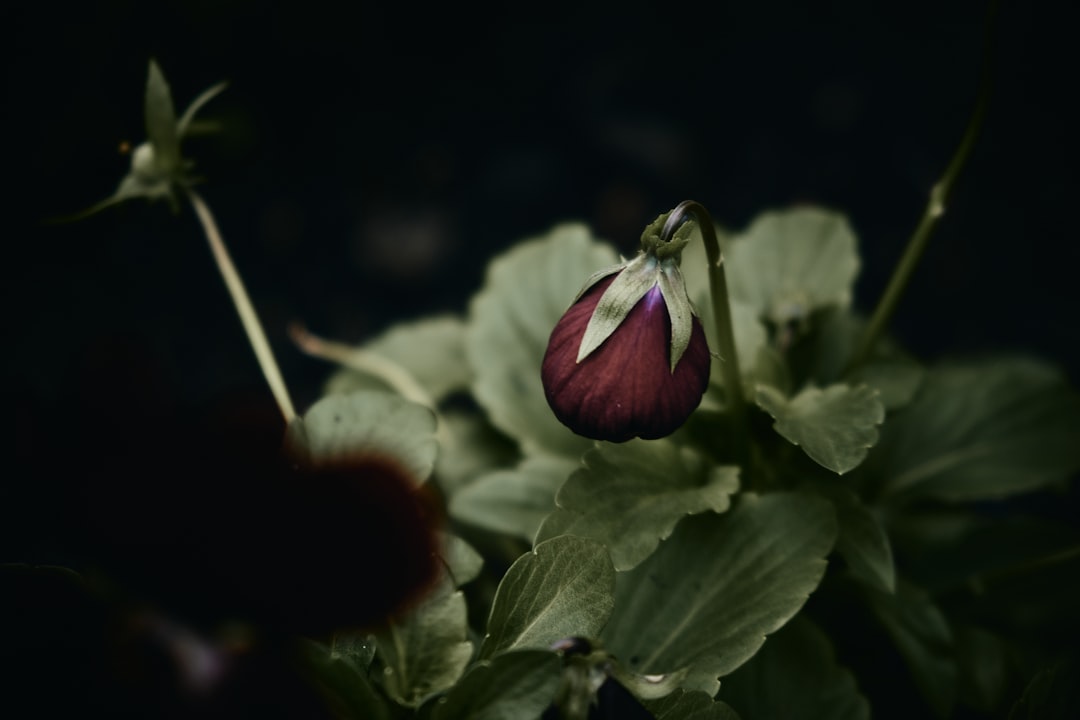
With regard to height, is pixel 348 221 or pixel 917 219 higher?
pixel 348 221

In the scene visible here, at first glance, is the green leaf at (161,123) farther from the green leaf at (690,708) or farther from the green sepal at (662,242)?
the green leaf at (690,708)

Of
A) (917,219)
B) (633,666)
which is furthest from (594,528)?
(917,219)

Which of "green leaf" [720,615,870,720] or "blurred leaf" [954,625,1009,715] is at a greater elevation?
"green leaf" [720,615,870,720]

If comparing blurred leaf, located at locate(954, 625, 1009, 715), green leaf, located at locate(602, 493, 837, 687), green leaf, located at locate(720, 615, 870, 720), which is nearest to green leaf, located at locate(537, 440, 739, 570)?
green leaf, located at locate(602, 493, 837, 687)

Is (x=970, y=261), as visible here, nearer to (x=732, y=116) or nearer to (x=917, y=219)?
(x=917, y=219)

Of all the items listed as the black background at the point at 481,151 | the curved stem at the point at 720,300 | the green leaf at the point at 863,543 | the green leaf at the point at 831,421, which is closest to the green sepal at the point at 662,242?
the curved stem at the point at 720,300

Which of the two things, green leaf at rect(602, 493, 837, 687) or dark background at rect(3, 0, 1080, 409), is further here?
dark background at rect(3, 0, 1080, 409)

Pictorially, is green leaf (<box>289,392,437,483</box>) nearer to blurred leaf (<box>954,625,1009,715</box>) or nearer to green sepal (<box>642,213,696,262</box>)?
green sepal (<box>642,213,696,262</box>)
